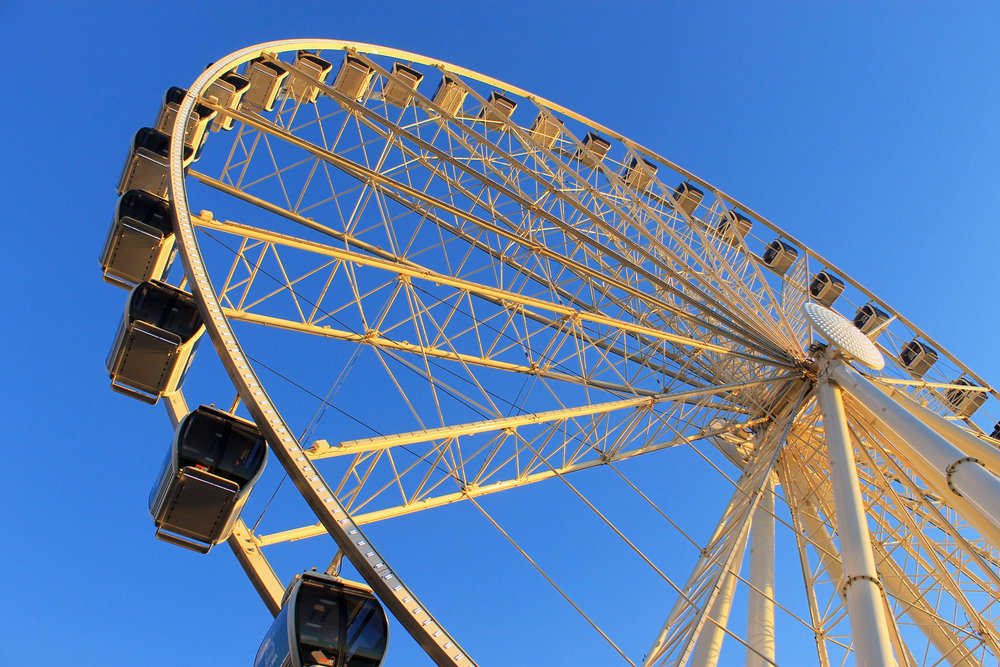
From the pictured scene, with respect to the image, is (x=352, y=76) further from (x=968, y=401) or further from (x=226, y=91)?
(x=968, y=401)

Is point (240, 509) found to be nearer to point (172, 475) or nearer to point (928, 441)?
point (172, 475)

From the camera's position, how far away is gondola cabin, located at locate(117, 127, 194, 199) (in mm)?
11586

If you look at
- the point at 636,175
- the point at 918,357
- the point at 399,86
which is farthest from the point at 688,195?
the point at 399,86

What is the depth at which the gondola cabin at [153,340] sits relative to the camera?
8875 millimetres

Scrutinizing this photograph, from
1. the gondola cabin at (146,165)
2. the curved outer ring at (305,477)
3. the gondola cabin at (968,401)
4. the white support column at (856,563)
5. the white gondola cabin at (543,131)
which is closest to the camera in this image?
the curved outer ring at (305,477)

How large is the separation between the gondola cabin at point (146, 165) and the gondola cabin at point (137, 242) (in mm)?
1334

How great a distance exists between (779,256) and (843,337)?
10085mm

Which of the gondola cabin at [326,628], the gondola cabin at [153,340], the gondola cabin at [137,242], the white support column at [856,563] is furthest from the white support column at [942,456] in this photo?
the gondola cabin at [137,242]

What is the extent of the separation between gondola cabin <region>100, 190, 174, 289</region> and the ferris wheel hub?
11139 millimetres

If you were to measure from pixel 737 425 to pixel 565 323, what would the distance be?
206 inches

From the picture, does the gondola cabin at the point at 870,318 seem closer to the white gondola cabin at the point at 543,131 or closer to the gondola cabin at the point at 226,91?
the white gondola cabin at the point at 543,131

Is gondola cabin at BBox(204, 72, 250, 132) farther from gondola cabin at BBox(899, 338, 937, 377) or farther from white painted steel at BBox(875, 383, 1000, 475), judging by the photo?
gondola cabin at BBox(899, 338, 937, 377)

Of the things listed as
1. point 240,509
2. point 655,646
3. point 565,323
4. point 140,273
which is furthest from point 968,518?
point 140,273

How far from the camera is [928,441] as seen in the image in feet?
33.4
